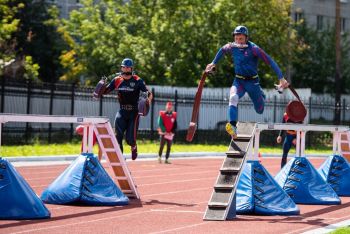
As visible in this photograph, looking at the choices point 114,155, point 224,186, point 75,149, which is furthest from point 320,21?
point 224,186

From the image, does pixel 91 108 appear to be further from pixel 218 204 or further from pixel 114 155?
pixel 218 204

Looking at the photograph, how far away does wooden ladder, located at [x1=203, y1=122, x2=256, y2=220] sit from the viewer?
12.8m

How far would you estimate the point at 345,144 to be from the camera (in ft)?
60.3

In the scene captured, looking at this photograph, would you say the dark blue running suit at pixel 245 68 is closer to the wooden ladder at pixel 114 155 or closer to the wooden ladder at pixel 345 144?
the wooden ladder at pixel 114 155

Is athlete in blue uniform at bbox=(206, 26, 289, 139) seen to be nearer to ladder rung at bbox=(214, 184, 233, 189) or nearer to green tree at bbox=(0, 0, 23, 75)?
ladder rung at bbox=(214, 184, 233, 189)

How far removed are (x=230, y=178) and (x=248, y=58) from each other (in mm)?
2333

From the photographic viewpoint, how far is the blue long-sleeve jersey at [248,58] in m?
14.5

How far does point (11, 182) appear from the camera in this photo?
12195 millimetres

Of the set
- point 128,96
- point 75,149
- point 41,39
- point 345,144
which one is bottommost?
point 75,149

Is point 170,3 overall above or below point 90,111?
above

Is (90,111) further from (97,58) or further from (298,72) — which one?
(298,72)

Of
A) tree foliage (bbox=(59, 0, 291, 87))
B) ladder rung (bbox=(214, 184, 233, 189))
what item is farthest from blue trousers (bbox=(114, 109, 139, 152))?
tree foliage (bbox=(59, 0, 291, 87))

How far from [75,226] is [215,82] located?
38.6m

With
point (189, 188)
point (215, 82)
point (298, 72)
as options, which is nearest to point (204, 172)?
point (189, 188)
